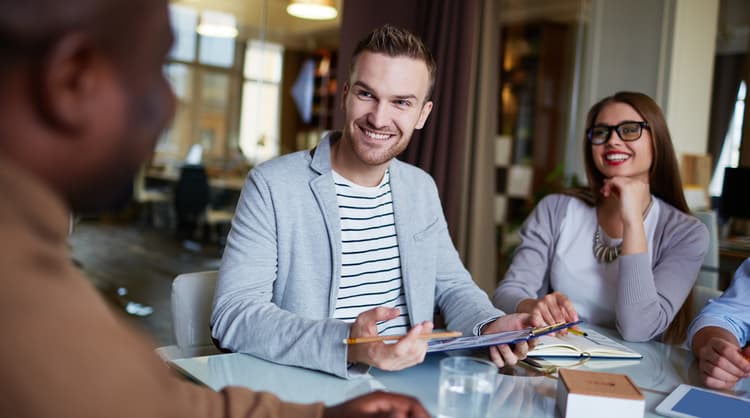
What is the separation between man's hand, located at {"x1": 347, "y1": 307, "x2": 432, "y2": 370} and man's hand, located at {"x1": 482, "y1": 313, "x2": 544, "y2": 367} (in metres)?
0.24

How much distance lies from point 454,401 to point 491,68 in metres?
3.39

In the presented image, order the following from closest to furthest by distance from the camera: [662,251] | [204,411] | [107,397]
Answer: [107,397], [204,411], [662,251]

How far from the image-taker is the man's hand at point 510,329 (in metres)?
1.36

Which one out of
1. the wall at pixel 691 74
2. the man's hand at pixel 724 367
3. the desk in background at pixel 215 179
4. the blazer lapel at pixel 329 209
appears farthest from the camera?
the desk in background at pixel 215 179

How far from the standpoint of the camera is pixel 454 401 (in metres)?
1.08

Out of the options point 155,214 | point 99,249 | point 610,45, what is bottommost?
point 99,249

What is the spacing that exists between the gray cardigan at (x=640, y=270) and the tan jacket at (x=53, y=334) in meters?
1.49

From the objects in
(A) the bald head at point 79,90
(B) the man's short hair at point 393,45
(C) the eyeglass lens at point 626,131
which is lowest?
(A) the bald head at point 79,90

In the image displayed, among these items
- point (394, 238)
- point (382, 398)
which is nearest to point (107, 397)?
point (382, 398)

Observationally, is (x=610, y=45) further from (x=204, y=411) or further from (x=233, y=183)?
(x=204, y=411)

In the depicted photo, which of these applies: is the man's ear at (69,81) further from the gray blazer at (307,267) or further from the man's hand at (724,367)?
the man's hand at (724,367)

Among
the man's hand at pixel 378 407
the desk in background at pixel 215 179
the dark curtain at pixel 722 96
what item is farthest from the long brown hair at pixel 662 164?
the desk in background at pixel 215 179

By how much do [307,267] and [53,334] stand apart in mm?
1198

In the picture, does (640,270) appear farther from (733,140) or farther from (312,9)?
(733,140)
